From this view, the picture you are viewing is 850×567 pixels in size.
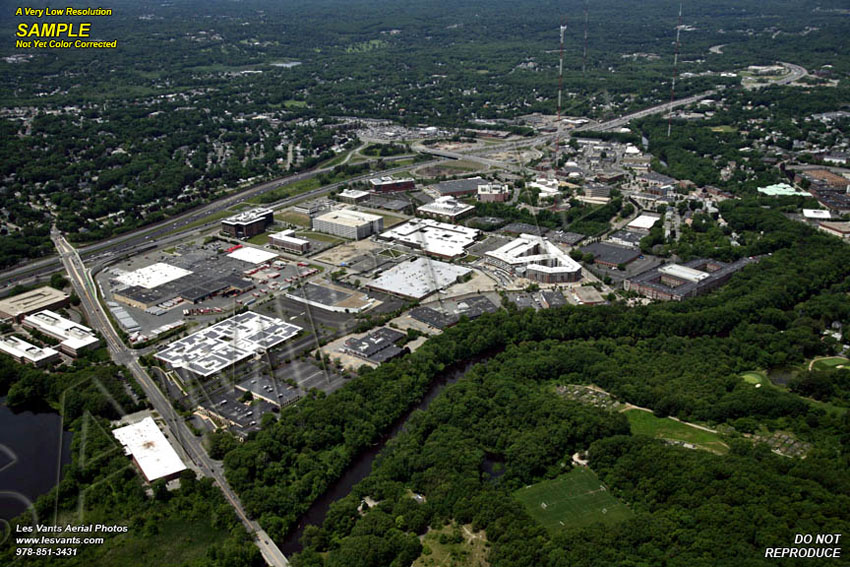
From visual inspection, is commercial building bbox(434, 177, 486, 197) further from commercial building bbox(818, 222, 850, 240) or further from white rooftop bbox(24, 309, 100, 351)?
white rooftop bbox(24, 309, 100, 351)

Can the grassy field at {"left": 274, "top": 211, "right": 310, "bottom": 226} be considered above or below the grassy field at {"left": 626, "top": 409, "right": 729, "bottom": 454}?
above

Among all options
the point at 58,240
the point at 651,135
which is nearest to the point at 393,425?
the point at 58,240

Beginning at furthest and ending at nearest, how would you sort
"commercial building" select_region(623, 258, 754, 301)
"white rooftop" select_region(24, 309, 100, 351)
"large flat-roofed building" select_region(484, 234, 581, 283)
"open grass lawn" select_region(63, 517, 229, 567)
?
"large flat-roofed building" select_region(484, 234, 581, 283) → "commercial building" select_region(623, 258, 754, 301) → "white rooftop" select_region(24, 309, 100, 351) → "open grass lawn" select_region(63, 517, 229, 567)

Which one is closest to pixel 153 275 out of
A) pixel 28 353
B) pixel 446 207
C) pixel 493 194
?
pixel 28 353

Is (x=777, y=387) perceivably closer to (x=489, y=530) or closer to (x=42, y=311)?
(x=489, y=530)

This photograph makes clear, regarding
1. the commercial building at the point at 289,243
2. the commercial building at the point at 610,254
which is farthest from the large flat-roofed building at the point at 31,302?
the commercial building at the point at 610,254

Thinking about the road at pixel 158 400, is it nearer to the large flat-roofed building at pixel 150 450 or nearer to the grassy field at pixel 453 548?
the large flat-roofed building at pixel 150 450

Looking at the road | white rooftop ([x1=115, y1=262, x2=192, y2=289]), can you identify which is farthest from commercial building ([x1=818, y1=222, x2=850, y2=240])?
white rooftop ([x1=115, y1=262, x2=192, y2=289])
